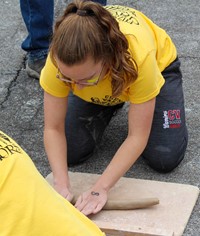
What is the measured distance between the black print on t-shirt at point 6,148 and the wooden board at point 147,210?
0.82 m

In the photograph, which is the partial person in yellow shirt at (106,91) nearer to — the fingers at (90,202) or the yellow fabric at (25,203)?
the fingers at (90,202)

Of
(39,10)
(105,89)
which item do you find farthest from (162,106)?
(39,10)

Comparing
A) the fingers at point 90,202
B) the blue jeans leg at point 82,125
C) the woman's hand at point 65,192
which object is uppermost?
the fingers at point 90,202

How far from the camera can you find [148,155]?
2.94m

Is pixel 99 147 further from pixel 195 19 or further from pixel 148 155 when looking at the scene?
pixel 195 19

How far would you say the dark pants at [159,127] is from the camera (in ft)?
9.59

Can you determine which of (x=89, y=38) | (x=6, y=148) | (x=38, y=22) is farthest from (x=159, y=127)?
(x=6, y=148)

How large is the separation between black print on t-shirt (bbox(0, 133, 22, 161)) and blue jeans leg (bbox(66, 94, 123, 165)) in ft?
4.34

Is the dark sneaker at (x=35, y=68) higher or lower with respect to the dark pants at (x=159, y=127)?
lower

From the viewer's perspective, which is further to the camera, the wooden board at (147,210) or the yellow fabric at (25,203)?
the wooden board at (147,210)

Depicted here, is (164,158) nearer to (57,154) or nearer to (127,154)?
→ (127,154)

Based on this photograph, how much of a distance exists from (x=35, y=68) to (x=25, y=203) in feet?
7.26

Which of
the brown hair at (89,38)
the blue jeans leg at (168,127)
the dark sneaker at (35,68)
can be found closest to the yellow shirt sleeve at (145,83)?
the brown hair at (89,38)

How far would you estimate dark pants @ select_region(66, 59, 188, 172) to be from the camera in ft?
9.59
